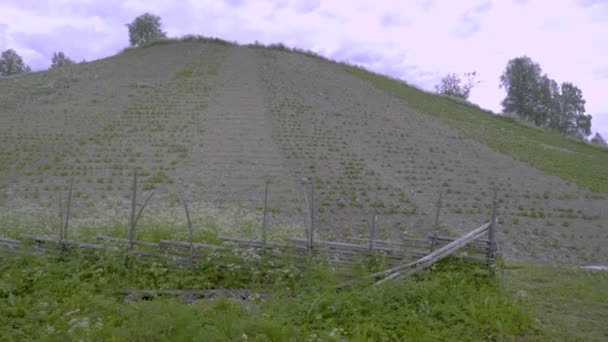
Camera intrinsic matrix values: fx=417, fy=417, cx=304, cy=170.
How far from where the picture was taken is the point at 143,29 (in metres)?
52.6

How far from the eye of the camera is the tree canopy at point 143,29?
172 feet

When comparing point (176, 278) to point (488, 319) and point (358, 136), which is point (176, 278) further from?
point (358, 136)

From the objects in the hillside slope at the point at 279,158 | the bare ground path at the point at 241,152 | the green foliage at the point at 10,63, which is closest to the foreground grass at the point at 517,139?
the hillside slope at the point at 279,158

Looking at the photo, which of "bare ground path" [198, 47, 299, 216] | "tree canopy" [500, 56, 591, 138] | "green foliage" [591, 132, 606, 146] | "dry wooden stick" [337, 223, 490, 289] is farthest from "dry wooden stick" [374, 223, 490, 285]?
"tree canopy" [500, 56, 591, 138]

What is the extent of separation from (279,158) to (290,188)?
306 centimetres

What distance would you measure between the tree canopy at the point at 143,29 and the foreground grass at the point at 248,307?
174ft

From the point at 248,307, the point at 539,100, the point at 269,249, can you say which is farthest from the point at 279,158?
the point at 539,100

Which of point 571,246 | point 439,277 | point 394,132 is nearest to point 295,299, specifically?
point 439,277

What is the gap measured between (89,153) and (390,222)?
1032cm

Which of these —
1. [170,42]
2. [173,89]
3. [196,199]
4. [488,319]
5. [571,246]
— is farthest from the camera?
[170,42]

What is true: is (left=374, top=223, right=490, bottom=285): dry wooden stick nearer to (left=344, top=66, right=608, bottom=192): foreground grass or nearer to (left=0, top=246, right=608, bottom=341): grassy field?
(left=0, top=246, right=608, bottom=341): grassy field

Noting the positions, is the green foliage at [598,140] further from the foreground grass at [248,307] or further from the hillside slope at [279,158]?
the foreground grass at [248,307]

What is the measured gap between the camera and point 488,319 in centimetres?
458

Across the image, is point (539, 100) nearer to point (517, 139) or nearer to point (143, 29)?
point (517, 139)
